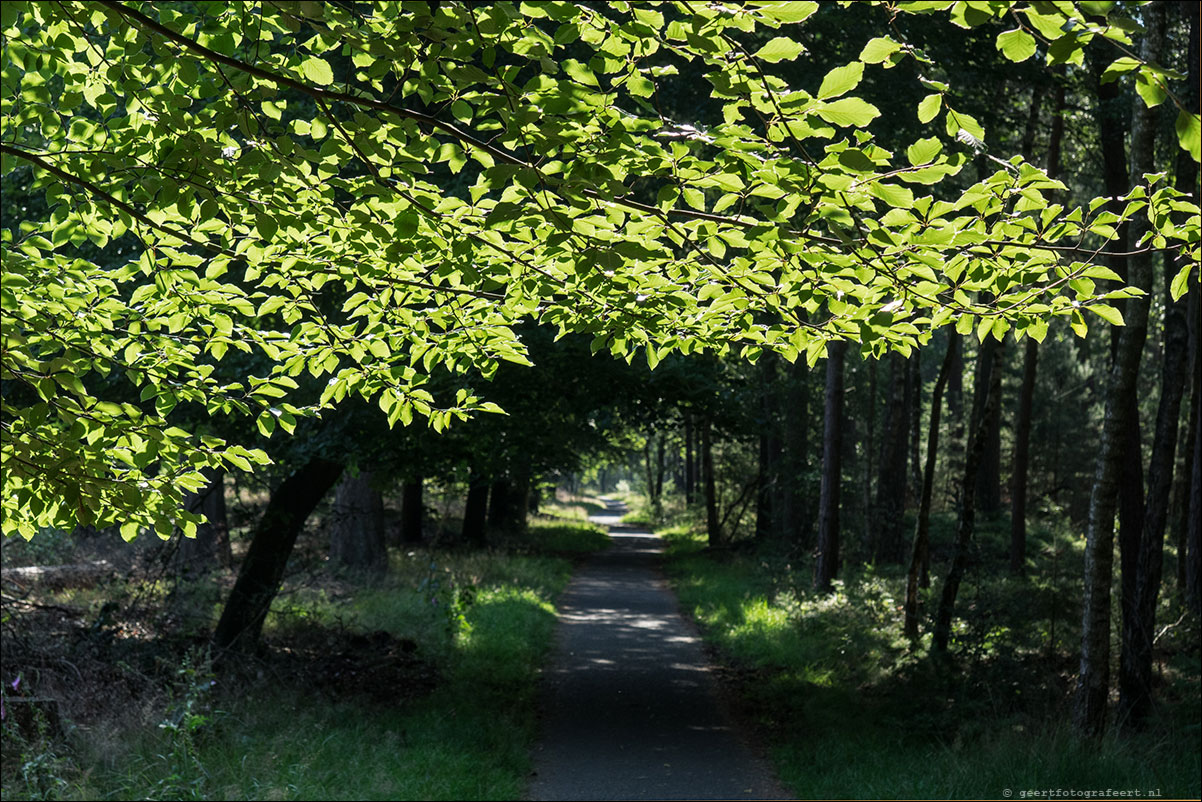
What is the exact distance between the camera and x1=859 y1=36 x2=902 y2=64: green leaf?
7.51 feet


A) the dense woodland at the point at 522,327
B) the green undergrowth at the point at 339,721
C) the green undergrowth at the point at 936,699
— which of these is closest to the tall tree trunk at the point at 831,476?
the dense woodland at the point at 522,327

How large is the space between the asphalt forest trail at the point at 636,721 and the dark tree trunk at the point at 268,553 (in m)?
3.37

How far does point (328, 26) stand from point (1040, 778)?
7.45 meters

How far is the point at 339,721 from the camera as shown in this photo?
914cm

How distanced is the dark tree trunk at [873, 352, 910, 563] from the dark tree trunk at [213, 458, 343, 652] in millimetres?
10526

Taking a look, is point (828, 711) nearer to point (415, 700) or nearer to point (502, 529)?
point (415, 700)

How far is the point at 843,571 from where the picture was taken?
719 inches

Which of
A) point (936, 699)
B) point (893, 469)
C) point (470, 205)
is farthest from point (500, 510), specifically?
point (470, 205)

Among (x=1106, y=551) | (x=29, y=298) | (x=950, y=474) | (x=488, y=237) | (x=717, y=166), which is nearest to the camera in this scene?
(x=717, y=166)

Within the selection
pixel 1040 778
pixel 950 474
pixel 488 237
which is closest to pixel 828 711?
pixel 1040 778

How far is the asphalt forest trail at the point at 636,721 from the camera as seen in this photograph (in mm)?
8234

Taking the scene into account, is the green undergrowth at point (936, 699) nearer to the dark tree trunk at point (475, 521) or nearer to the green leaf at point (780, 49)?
the green leaf at point (780, 49)

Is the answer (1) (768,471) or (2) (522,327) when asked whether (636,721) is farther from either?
(1) (768,471)

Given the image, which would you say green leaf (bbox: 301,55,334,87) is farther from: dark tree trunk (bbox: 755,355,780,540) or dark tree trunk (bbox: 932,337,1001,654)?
Result: dark tree trunk (bbox: 755,355,780,540)
